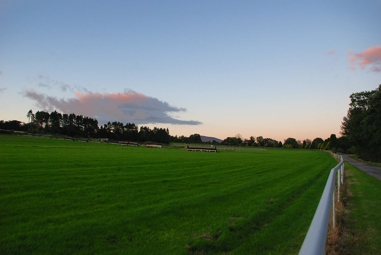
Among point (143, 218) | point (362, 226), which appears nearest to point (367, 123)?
point (362, 226)

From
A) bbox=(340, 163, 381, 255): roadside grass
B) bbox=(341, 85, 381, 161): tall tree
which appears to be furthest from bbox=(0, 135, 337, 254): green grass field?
bbox=(341, 85, 381, 161): tall tree

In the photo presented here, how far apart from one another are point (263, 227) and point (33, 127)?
129m

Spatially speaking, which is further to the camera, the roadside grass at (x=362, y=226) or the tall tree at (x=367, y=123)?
the tall tree at (x=367, y=123)

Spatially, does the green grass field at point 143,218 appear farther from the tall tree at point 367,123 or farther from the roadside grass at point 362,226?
the tall tree at point 367,123

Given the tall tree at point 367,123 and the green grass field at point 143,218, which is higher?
the tall tree at point 367,123

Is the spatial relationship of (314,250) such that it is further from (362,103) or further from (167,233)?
(362,103)

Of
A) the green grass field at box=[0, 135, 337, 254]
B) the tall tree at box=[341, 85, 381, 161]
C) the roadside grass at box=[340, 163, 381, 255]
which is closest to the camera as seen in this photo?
the green grass field at box=[0, 135, 337, 254]

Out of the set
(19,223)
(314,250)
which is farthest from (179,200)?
(314,250)

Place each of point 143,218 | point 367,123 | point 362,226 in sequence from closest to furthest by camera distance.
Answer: point 143,218 → point 362,226 → point 367,123

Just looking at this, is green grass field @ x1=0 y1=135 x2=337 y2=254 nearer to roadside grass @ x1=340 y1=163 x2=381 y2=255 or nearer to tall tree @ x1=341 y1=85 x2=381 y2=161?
roadside grass @ x1=340 y1=163 x2=381 y2=255

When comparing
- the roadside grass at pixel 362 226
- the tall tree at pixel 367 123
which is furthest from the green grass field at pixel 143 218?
the tall tree at pixel 367 123

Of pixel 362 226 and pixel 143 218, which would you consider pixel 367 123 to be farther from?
pixel 143 218

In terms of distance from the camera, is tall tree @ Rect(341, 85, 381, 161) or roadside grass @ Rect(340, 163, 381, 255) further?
tall tree @ Rect(341, 85, 381, 161)

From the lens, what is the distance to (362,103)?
194ft
